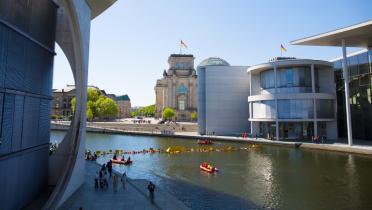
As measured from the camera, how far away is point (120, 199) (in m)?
18.1

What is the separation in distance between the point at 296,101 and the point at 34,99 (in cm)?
4607

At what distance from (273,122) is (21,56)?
4898 centimetres

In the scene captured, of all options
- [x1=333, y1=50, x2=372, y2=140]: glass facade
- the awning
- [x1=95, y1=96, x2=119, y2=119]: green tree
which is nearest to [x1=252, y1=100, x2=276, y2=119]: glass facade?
the awning

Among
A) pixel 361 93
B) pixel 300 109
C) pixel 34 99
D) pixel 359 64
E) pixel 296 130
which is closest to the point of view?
pixel 34 99

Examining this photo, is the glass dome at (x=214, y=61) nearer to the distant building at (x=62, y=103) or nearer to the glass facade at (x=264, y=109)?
the glass facade at (x=264, y=109)

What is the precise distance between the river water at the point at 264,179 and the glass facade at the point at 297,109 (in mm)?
13170

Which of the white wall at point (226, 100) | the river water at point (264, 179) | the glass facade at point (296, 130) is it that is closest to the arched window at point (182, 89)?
the white wall at point (226, 100)

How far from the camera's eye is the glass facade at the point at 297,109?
5197 cm

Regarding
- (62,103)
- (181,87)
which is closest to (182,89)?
(181,87)

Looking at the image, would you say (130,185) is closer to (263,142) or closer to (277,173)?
(277,173)

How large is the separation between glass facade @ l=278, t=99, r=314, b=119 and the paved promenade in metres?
38.5

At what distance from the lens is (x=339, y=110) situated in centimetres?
5872

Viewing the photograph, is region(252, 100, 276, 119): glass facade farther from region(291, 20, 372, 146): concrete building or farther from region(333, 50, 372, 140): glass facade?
region(333, 50, 372, 140): glass facade

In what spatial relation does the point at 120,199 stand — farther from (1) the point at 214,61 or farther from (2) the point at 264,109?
(1) the point at 214,61
